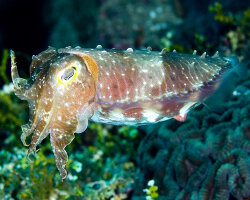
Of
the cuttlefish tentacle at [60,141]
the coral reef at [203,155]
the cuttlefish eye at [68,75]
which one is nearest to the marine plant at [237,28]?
the coral reef at [203,155]

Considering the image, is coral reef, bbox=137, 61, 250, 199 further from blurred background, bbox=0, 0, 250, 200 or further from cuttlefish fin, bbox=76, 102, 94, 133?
cuttlefish fin, bbox=76, 102, 94, 133

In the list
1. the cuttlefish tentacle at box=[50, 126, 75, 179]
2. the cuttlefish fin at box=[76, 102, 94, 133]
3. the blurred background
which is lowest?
the blurred background

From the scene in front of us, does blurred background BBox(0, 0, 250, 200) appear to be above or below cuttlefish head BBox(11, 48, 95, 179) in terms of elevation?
below

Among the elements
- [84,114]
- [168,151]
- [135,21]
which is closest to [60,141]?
[84,114]

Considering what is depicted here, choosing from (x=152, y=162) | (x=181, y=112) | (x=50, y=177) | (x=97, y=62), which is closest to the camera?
(x=97, y=62)

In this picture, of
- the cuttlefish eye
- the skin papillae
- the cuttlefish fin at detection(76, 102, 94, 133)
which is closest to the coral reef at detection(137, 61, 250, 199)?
the skin papillae

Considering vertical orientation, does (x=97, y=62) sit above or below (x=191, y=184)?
above

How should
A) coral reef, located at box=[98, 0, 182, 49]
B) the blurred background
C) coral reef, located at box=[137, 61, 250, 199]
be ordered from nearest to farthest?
coral reef, located at box=[137, 61, 250, 199] < the blurred background < coral reef, located at box=[98, 0, 182, 49]

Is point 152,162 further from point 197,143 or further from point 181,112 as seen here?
point 181,112

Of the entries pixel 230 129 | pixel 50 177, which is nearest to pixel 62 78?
pixel 50 177
